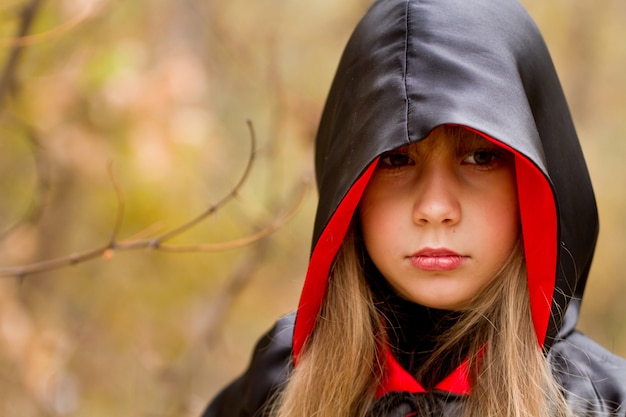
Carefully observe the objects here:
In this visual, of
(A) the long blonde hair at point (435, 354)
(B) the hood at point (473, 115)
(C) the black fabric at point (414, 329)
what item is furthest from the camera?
(C) the black fabric at point (414, 329)

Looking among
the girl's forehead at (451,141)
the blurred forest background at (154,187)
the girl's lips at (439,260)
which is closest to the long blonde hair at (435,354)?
the girl's lips at (439,260)

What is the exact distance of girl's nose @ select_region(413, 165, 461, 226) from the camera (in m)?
1.61

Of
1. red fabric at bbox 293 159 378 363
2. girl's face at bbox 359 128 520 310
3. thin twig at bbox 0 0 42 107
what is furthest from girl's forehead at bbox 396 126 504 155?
thin twig at bbox 0 0 42 107

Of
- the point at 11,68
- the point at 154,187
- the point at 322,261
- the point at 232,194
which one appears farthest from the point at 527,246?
the point at 154,187

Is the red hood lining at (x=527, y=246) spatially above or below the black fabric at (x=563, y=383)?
above

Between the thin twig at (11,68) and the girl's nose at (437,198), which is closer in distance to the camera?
the girl's nose at (437,198)

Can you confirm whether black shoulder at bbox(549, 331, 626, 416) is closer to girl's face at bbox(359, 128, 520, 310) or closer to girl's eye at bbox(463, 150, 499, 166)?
girl's face at bbox(359, 128, 520, 310)

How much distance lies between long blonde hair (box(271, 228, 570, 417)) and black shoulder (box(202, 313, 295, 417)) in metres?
0.07

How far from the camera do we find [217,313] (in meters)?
3.24

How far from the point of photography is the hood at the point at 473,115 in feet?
5.13

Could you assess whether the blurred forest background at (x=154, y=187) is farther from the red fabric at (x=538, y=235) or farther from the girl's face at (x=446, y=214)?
the red fabric at (x=538, y=235)

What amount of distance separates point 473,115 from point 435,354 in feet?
1.80

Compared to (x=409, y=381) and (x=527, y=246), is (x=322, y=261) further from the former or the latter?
(x=527, y=246)

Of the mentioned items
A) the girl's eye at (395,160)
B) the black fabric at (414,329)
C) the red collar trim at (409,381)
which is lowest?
the red collar trim at (409,381)
